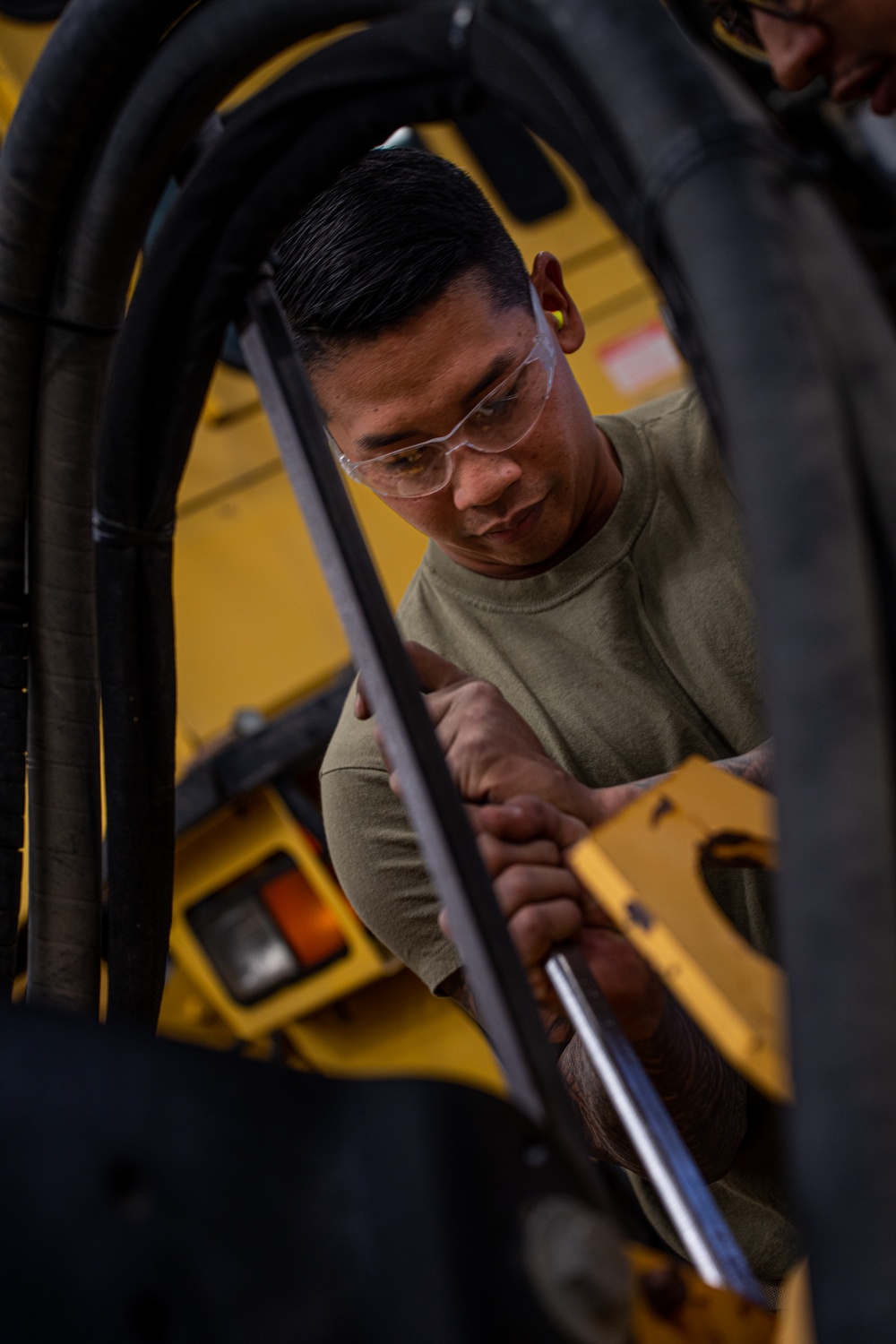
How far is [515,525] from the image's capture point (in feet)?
3.64

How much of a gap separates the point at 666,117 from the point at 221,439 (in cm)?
167

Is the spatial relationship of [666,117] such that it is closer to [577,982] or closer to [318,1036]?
[577,982]

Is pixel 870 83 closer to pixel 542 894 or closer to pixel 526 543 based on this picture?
pixel 526 543

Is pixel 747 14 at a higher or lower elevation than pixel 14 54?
lower

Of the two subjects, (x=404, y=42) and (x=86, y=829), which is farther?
(x=86, y=829)

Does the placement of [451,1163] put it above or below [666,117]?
below

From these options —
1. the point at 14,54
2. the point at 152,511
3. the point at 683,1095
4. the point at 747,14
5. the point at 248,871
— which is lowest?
the point at 683,1095

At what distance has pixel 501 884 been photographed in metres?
0.61

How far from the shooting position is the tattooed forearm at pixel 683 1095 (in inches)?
36.3

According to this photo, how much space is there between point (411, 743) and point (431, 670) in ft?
0.65

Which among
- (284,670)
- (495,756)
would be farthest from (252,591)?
(495,756)

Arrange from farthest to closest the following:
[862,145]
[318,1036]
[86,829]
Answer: [862,145] → [318,1036] → [86,829]

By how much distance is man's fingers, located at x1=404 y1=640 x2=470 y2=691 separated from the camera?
0.77 m

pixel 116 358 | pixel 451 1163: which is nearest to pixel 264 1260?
pixel 451 1163
